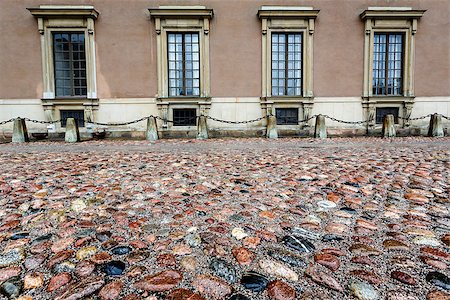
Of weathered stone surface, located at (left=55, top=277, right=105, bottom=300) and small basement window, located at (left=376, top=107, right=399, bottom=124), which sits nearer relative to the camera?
weathered stone surface, located at (left=55, top=277, right=105, bottom=300)

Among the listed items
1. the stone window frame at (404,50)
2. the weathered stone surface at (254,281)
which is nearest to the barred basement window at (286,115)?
the stone window frame at (404,50)

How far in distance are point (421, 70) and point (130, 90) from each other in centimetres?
1377

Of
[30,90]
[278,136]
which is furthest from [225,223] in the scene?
[30,90]

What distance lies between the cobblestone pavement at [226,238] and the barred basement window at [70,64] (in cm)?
1179

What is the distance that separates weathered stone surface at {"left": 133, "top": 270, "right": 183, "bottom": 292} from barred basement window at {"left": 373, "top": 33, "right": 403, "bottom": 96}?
15850 millimetres

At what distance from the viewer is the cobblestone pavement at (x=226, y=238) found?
4.80ft

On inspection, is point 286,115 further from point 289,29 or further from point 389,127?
point 389,127

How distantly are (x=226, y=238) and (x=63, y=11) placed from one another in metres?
15.1

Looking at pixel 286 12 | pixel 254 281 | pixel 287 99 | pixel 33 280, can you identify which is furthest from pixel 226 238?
pixel 286 12

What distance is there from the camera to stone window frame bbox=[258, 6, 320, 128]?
554 inches

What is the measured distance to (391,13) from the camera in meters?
14.2

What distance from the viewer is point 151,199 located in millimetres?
3033

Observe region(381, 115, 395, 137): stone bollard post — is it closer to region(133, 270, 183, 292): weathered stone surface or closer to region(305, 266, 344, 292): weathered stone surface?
region(305, 266, 344, 292): weathered stone surface

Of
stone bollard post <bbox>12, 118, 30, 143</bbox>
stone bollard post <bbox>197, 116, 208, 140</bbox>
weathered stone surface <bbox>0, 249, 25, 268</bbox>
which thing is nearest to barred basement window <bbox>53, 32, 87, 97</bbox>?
stone bollard post <bbox>12, 118, 30, 143</bbox>
